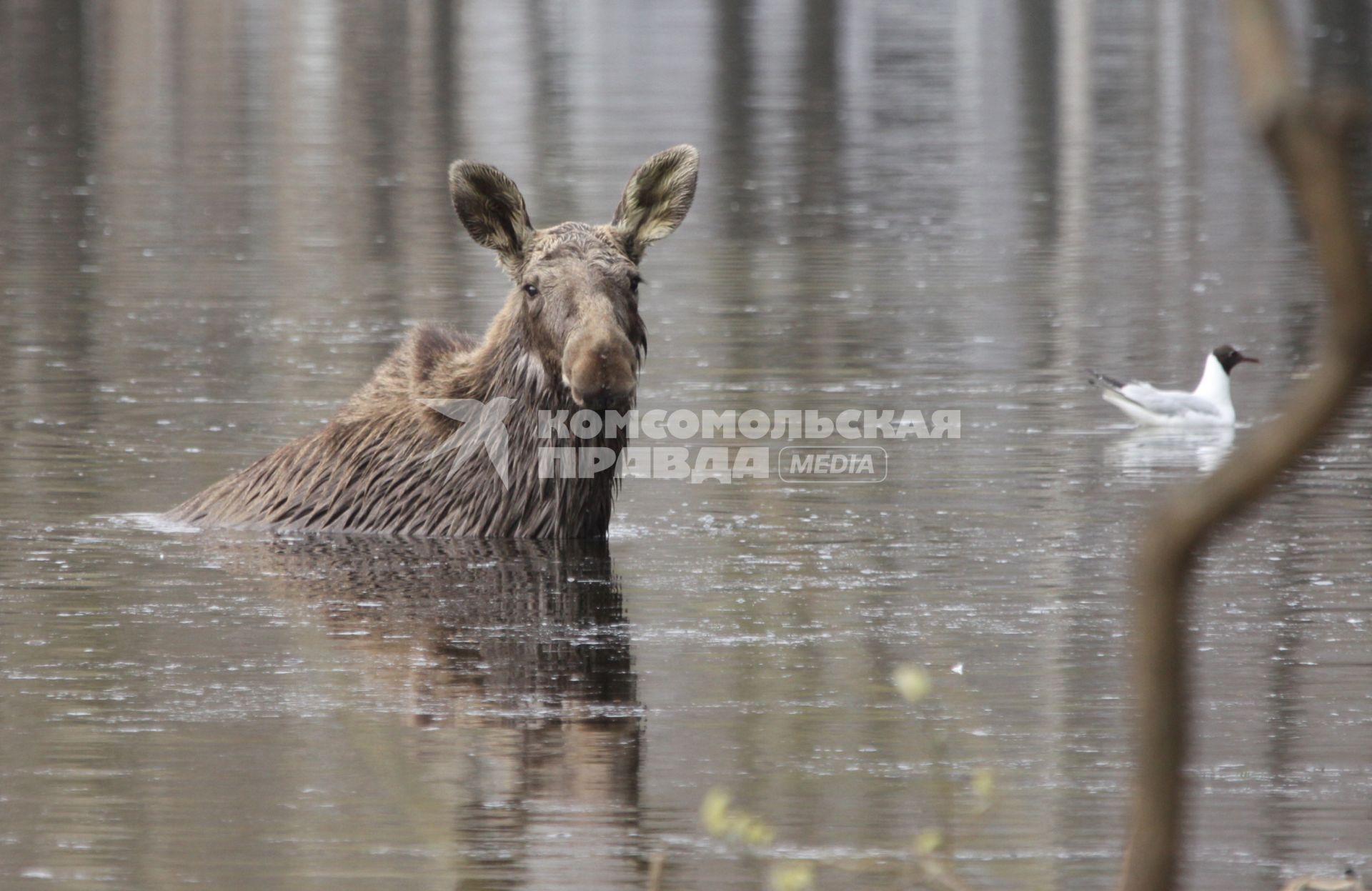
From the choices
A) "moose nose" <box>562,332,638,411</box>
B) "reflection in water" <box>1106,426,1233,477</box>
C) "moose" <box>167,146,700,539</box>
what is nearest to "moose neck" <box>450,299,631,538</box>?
"moose" <box>167,146,700,539</box>

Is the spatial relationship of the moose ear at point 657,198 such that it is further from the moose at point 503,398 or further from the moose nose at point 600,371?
the moose nose at point 600,371

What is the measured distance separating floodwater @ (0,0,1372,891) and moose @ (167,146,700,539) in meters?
0.22

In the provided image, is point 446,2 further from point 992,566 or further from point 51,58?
point 992,566

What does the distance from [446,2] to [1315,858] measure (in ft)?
268

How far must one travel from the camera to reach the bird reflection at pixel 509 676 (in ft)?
21.4

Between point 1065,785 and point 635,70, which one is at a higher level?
point 635,70

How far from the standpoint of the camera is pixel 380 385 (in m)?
11.3

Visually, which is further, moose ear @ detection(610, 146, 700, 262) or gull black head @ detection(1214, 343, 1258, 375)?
gull black head @ detection(1214, 343, 1258, 375)

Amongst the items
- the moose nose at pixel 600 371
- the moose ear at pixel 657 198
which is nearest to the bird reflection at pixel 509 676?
the moose nose at pixel 600 371

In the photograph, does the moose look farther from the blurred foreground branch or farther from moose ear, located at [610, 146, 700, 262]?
the blurred foreground branch

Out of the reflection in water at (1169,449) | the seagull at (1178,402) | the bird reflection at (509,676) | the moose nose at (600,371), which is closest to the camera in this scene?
the bird reflection at (509,676)

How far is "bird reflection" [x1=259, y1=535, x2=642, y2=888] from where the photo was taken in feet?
21.4

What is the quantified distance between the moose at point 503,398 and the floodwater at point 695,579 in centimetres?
22

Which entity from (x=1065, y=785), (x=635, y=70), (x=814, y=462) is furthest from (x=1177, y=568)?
(x=635, y=70)
